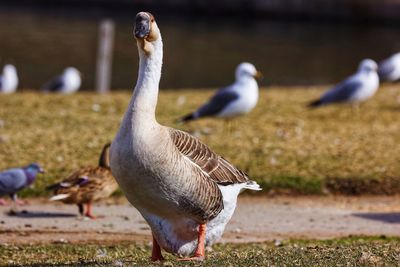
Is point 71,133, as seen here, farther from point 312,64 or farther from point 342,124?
point 312,64

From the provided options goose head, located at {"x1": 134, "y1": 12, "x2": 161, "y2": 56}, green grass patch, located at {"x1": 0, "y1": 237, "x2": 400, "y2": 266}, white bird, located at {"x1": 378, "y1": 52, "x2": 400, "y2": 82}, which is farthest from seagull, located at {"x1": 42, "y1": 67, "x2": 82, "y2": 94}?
goose head, located at {"x1": 134, "y1": 12, "x2": 161, "y2": 56}

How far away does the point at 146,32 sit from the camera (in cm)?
720

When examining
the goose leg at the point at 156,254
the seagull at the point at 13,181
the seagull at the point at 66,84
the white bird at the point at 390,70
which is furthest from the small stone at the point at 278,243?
the white bird at the point at 390,70

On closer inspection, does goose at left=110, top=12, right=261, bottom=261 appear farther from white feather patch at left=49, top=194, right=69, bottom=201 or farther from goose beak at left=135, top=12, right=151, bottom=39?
white feather patch at left=49, top=194, right=69, bottom=201

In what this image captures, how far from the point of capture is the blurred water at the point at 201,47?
30281mm

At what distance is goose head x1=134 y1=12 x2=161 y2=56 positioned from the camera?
717 cm

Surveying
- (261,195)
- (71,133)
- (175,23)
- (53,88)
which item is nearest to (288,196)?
(261,195)

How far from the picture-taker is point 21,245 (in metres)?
9.30

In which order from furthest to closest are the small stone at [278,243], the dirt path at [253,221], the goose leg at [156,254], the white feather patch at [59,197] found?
the white feather patch at [59,197] → the dirt path at [253,221] → the small stone at [278,243] → the goose leg at [156,254]

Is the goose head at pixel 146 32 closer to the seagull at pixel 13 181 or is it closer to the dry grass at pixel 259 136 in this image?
the seagull at pixel 13 181

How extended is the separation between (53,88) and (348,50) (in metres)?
21.3

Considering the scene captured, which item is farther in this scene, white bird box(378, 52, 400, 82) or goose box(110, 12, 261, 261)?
white bird box(378, 52, 400, 82)

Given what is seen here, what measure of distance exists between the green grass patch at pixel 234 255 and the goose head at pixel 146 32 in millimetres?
1671

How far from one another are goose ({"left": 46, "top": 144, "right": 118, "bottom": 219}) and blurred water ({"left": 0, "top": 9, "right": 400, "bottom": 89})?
15636mm
